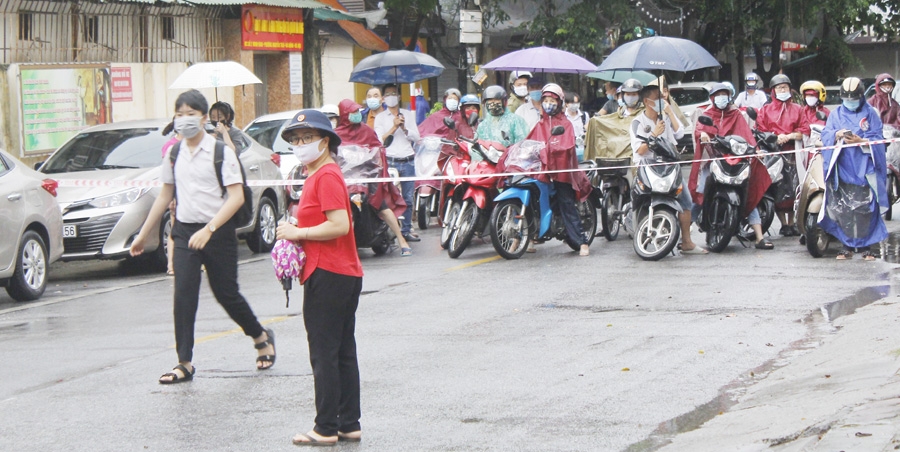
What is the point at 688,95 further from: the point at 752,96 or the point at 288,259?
the point at 288,259

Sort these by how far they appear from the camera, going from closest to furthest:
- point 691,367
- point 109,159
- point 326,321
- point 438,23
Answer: point 326,321 → point 691,367 → point 109,159 → point 438,23

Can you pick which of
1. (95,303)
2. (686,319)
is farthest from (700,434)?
(95,303)

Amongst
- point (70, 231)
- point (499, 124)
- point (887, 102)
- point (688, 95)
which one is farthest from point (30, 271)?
point (688, 95)

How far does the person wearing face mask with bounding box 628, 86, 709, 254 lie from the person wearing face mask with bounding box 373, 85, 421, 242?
11.2 feet

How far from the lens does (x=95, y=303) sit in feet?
38.7

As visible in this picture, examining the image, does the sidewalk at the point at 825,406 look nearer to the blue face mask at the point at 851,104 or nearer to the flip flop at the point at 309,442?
the flip flop at the point at 309,442

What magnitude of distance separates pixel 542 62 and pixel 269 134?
13.1ft

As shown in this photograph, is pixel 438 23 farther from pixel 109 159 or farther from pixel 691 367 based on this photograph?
pixel 691 367

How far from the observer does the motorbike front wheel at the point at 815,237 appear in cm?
1262

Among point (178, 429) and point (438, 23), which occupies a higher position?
point (438, 23)

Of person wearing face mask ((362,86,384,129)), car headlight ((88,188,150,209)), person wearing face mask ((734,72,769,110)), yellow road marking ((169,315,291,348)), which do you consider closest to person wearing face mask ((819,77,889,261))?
yellow road marking ((169,315,291,348))

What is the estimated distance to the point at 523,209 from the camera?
43.1 ft

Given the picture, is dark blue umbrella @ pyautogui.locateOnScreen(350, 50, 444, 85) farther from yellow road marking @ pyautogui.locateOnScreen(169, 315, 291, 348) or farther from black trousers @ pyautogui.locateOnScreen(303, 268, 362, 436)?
black trousers @ pyautogui.locateOnScreen(303, 268, 362, 436)

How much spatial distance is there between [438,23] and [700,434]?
2655 cm
